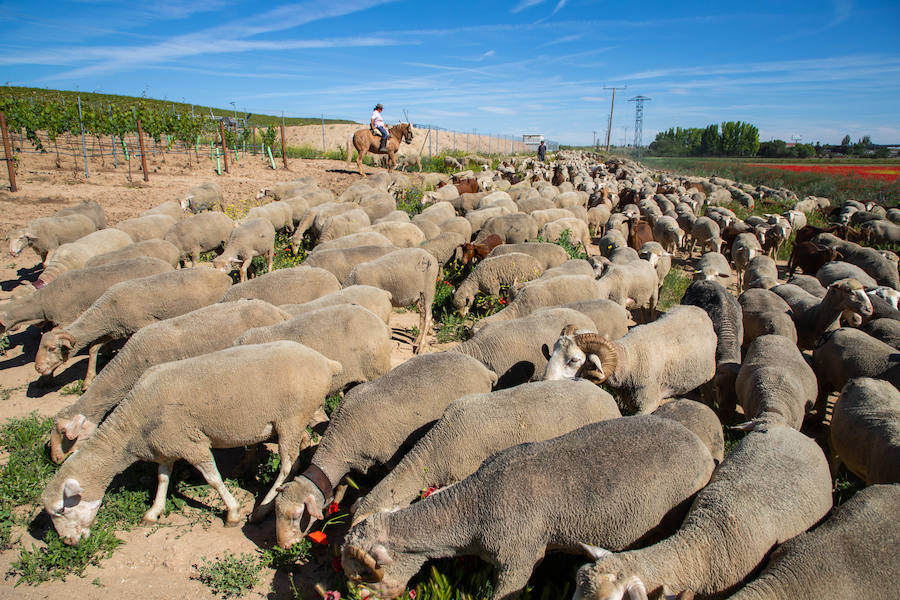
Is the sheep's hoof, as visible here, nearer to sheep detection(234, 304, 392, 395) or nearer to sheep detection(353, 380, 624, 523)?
sheep detection(353, 380, 624, 523)

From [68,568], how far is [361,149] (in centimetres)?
2205

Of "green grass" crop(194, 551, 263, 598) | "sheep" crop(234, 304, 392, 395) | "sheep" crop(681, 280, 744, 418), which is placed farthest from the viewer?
"sheep" crop(681, 280, 744, 418)

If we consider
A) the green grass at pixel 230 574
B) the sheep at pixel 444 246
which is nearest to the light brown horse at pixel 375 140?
the sheep at pixel 444 246

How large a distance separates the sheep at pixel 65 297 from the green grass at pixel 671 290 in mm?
10684

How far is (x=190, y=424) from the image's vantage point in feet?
15.8

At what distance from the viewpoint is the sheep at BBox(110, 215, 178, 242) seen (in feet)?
36.7

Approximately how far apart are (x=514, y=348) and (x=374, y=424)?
2212 mm

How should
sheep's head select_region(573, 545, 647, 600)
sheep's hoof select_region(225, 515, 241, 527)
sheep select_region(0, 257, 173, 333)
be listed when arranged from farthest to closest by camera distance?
sheep select_region(0, 257, 173, 333), sheep's hoof select_region(225, 515, 241, 527), sheep's head select_region(573, 545, 647, 600)

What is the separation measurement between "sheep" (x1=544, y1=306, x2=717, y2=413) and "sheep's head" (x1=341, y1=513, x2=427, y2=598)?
248cm

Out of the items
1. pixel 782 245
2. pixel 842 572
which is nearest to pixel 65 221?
pixel 842 572

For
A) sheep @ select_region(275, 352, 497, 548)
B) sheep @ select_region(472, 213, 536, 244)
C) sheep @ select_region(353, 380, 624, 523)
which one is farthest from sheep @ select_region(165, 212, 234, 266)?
sheep @ select_region(353, 380, 624, 523)

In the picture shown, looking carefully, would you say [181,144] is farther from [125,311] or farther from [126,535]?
[126,535]

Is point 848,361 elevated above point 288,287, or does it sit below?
below

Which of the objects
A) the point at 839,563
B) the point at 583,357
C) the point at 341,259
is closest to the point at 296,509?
the point at 583,357
